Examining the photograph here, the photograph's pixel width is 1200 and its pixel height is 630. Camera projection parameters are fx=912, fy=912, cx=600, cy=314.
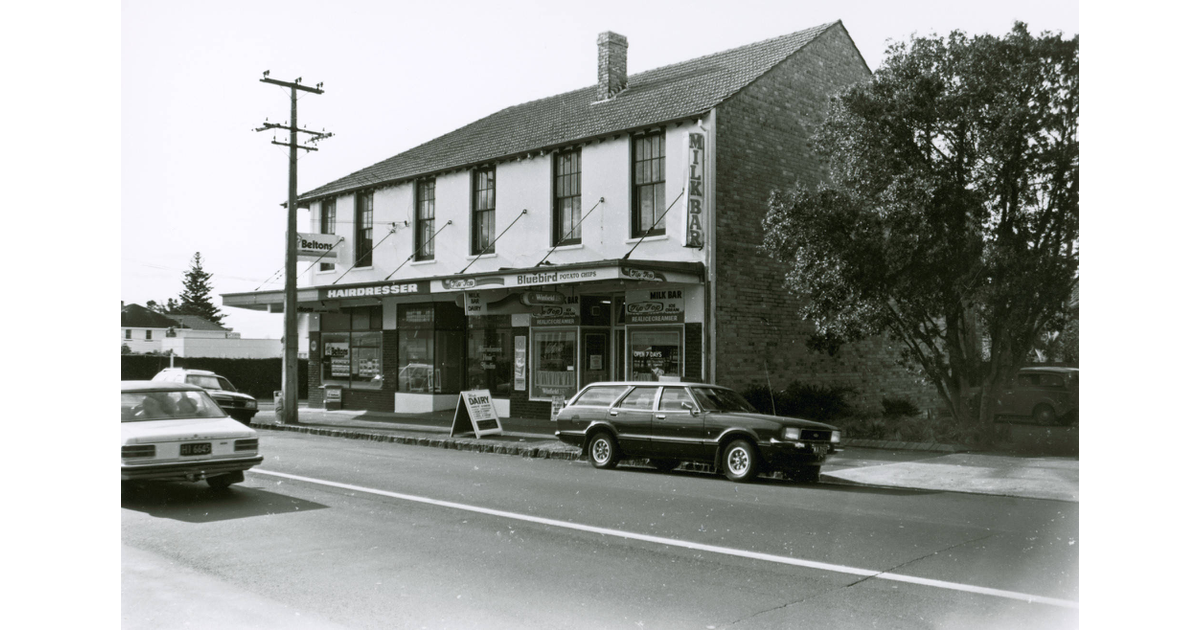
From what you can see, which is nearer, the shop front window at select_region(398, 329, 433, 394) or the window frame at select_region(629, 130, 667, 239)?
the window frame at select_region(629, 130, 667, 239)

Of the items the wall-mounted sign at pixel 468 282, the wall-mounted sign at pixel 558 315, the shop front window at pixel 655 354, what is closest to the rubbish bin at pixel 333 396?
the wall-mounted sign at pixel 468 282

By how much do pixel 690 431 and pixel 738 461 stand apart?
83 centimetres

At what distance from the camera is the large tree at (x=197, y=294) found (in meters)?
8.06

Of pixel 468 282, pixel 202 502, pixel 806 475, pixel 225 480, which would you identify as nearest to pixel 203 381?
pixel 225 480

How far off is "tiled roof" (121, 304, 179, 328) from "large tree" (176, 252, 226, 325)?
0.25 metres

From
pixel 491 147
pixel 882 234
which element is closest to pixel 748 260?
pixel 882 234

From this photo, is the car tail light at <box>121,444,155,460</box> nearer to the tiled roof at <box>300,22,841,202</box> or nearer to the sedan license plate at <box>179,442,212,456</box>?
the sedan license plate at <box>179,442,212,456</box>

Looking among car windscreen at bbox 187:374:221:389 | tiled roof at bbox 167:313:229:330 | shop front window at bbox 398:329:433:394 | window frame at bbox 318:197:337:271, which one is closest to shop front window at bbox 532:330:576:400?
shop front window at bbox 398:329:433:394

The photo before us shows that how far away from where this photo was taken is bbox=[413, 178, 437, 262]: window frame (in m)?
22.8

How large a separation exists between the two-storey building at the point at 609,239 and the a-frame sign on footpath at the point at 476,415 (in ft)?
8.21

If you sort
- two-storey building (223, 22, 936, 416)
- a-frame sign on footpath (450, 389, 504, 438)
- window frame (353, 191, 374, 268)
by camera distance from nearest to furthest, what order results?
a-frame sign on footpath (450, 389, 504, 438) < two-storey building (223, 22, 936, 416) < window frame (353, 191, 374, 268)

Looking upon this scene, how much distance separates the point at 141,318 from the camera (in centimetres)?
774

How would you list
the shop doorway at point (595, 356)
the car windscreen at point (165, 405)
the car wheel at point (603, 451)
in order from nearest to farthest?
the car windscreen at point (165, 405)
the car wheel at point (603, 451)
the shop doorway at point (595, 356)

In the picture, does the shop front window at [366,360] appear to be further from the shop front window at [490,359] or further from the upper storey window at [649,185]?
the upper storey window at [649,185]
